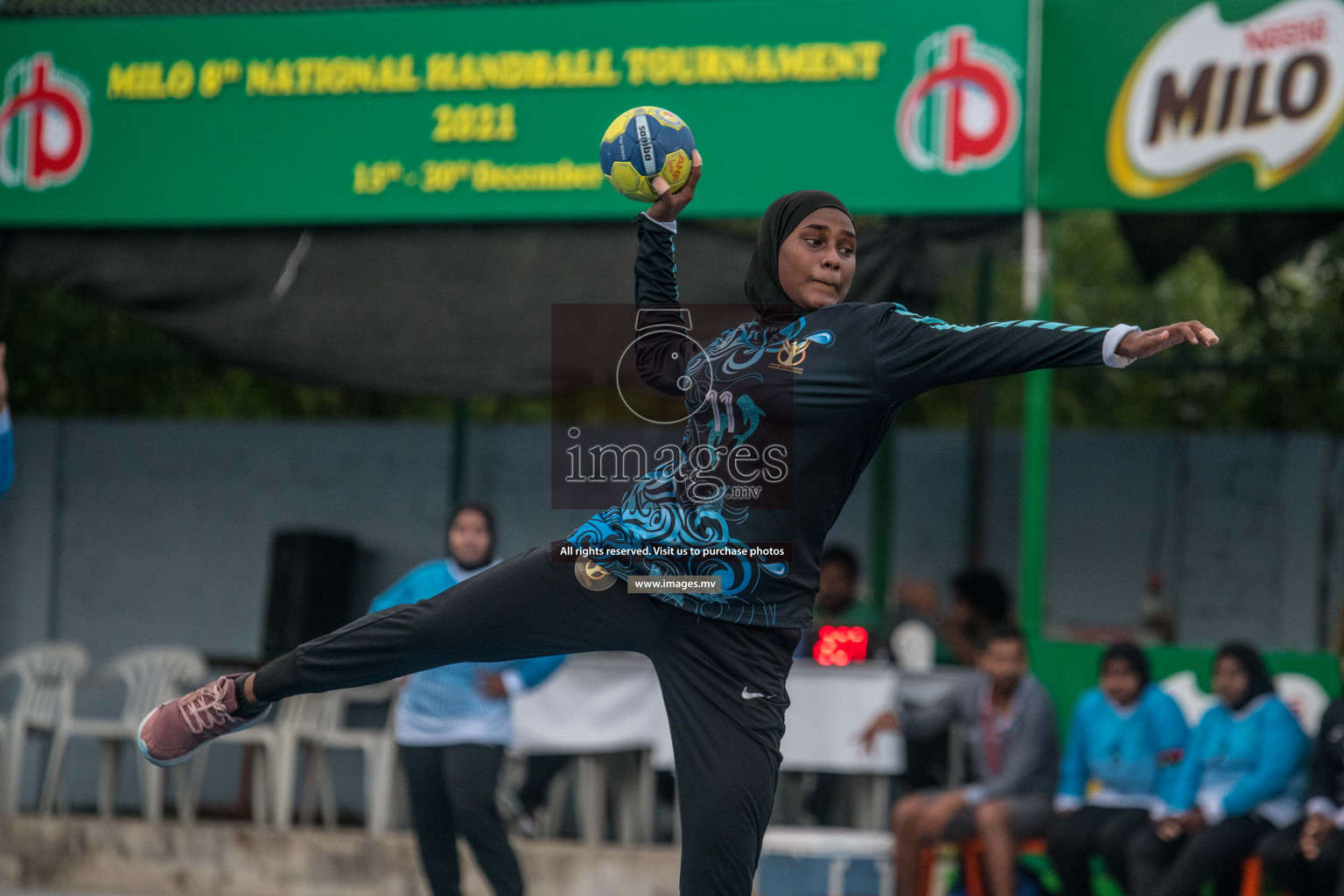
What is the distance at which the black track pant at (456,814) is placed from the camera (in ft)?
22.2

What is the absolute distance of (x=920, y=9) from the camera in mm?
8227

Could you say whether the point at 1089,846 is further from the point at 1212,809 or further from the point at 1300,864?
the point at 1300,864

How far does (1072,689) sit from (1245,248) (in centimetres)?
292

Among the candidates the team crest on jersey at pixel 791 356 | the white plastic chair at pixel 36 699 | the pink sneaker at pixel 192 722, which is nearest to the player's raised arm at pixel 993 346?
the team crest on jersey at pixel 791 356

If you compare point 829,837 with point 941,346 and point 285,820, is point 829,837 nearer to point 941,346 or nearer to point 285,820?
point 285,820

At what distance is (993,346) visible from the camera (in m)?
3.78

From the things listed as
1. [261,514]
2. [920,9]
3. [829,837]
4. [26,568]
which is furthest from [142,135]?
[829,837]

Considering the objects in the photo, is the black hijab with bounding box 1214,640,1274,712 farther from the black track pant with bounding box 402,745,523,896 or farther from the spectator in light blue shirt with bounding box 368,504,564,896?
the black track pant with bounding box 402,745,523,896

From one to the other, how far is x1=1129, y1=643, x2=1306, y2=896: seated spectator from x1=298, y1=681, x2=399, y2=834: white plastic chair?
4132 mm

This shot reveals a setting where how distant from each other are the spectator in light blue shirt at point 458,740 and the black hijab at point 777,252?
2.99 metres

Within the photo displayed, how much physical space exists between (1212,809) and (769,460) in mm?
4434

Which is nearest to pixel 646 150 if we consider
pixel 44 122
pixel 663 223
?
pixel 663 223

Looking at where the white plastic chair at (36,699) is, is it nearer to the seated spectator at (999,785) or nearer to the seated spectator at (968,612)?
the seated spectator at (999,785)

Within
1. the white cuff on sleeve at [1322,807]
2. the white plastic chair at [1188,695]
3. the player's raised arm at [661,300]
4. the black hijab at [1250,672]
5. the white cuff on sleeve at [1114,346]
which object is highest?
the player's raised arm at [661,300]
